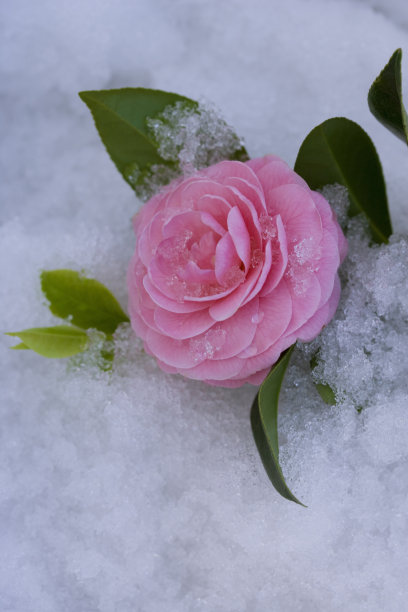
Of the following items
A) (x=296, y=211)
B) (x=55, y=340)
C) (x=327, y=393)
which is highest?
(x=296, y=211)

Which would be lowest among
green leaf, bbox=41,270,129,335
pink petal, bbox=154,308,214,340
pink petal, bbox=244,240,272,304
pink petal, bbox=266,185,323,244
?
green leaf, bbox=41,270,129,335

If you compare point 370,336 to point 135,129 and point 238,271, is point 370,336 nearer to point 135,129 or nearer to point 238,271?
point 238,271

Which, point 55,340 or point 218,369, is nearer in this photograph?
point 218,369

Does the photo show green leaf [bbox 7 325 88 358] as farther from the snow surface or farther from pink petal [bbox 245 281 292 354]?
pink petal [bbox 245 281 292 354]

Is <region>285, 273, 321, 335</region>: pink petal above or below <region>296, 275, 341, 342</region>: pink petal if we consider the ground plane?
above

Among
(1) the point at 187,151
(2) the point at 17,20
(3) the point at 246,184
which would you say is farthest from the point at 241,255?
(2) the point at 17,20

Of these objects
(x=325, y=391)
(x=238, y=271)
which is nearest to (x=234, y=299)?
(x=238, y=271)

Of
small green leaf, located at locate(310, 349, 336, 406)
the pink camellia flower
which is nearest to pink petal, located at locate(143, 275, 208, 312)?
the pink camellia flower

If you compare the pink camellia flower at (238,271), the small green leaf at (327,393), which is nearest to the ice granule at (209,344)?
the pink camellia flower at (238,271)
